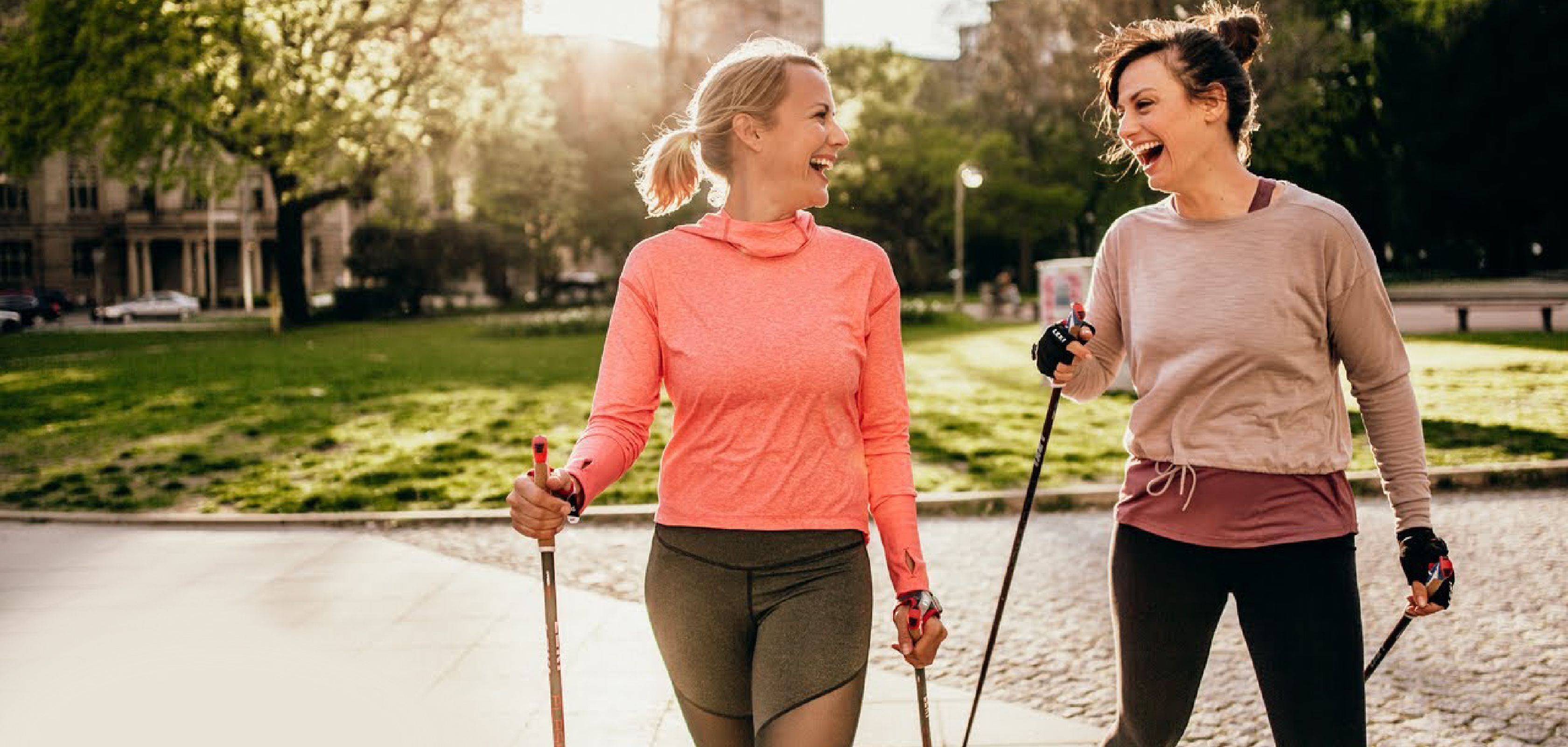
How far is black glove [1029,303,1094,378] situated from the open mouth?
36 cm

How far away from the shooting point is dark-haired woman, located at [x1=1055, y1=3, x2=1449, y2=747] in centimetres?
258

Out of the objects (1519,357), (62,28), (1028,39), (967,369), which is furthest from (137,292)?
(1519,357)

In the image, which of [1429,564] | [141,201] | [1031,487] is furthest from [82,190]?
[1429,564]

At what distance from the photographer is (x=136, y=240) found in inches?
2680

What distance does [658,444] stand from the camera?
12062 mm

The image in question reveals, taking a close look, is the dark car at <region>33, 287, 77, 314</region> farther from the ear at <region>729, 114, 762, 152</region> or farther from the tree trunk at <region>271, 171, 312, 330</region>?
the ear at <region>729, 114, 762, 152</region>

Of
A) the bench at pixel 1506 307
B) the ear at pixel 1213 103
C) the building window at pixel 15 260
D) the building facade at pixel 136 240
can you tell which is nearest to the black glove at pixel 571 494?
the ear at pixel 1213 103

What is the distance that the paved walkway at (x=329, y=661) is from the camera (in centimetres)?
455

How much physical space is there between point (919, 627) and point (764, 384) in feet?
1.82

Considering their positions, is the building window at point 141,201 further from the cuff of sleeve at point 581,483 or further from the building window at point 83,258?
the cuff of sleeve at point 581,483

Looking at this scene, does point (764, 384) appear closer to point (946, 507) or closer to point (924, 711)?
point (924, 711)

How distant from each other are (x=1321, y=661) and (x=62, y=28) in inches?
1262

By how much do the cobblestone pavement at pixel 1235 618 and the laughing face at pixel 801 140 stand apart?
2729 millimetres

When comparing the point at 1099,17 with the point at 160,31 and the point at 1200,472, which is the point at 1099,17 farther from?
the point at 1200,472
